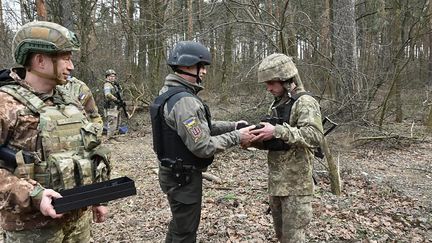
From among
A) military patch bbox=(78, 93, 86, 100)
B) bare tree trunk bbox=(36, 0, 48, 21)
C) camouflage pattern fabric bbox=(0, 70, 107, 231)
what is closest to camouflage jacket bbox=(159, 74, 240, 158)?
camouflage pattern fabric bbox=(0, 70, 107, 231)

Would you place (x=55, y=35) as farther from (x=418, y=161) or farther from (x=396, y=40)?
(x=396, y=40)

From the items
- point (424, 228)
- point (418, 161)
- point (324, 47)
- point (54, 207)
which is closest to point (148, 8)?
point (324, 47)

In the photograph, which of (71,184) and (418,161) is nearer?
(71,184)

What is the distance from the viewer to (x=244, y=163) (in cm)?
811

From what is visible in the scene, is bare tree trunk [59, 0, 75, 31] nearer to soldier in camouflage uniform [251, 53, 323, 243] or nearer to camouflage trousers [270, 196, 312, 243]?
soldier in camouflage uniform [251, 53, 323, 243]

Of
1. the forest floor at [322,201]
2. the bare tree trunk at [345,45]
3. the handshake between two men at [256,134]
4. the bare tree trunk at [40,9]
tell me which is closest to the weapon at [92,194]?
the handshake between two men at [256,134]

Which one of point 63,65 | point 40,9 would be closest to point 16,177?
point 63,65

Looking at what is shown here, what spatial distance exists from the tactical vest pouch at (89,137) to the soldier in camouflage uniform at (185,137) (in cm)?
73

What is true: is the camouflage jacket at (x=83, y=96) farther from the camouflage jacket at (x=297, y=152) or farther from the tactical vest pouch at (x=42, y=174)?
the tactical vest pouch at (x=42, y=174)

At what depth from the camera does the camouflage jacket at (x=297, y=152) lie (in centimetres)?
332

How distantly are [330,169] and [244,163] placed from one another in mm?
2598

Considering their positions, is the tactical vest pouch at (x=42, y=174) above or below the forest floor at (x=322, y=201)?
above

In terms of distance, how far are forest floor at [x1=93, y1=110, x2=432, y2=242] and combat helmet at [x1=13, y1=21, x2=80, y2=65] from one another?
3220 millimetres

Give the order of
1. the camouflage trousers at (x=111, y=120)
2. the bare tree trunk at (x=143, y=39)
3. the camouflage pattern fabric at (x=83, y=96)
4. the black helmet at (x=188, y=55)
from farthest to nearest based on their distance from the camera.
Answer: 1. the bare tree trunk at (x=143, y=39)
2. the camouflage trousers at (x=111, y=120)
3. the camouflage pattern fabric at (x=83, y=96)
4. the black helmet at (x=188, y=55)
